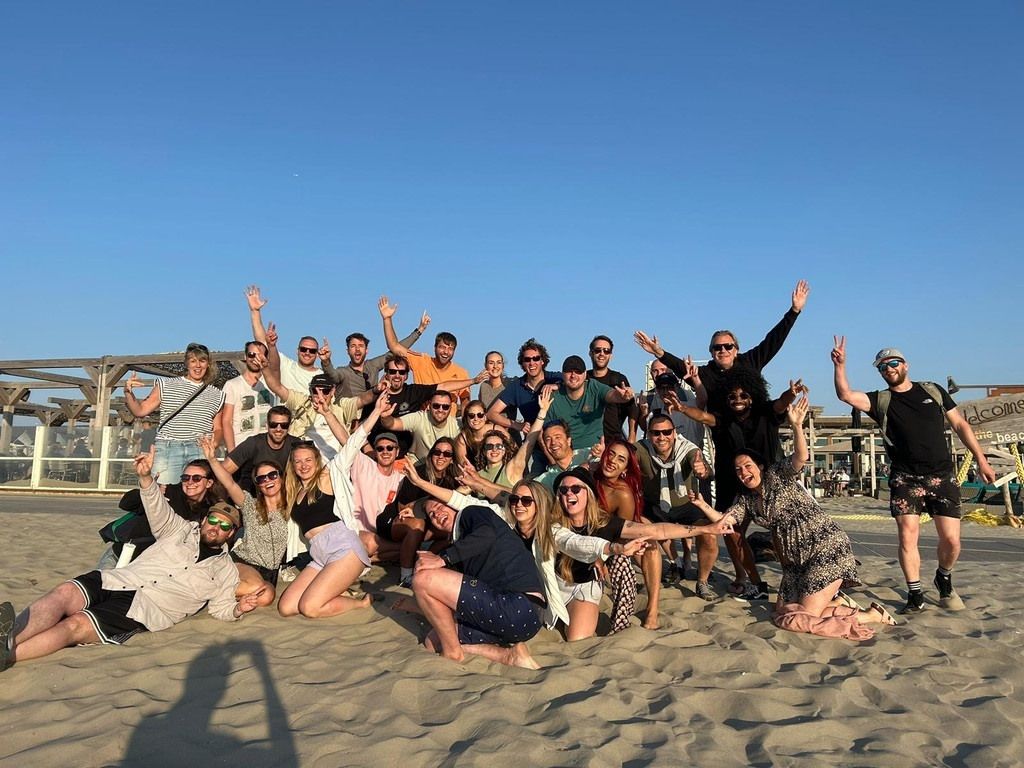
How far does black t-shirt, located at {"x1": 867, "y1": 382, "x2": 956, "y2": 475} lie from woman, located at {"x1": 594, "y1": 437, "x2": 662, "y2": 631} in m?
2.00

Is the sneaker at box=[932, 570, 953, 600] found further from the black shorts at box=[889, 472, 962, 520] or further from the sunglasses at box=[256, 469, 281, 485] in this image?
the sunglasses at box=[256, 469, 281, 485]

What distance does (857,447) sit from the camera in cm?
2245

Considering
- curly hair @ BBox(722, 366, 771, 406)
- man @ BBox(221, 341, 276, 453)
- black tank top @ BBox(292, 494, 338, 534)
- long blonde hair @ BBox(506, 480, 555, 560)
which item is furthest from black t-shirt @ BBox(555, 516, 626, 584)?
man @ BBox(221, 341, 276, 453)

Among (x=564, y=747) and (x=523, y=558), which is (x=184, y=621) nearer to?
(x=523, y=558)

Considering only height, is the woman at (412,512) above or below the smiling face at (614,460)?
below

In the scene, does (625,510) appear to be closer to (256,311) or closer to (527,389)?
(527,389)

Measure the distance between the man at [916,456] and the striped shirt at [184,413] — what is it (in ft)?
18.4

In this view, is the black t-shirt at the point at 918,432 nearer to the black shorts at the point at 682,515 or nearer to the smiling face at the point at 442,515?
the black shorts at the point at 682,515

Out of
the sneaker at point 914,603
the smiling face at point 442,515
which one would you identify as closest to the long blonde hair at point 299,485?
the smiling face at point 442,515

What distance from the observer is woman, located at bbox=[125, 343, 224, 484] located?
20.7 ft

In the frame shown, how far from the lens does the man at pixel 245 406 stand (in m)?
6.58

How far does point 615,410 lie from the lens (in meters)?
6.50

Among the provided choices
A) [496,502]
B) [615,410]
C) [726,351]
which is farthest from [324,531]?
[726,351]

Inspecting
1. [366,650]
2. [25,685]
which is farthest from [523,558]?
[25,685]
